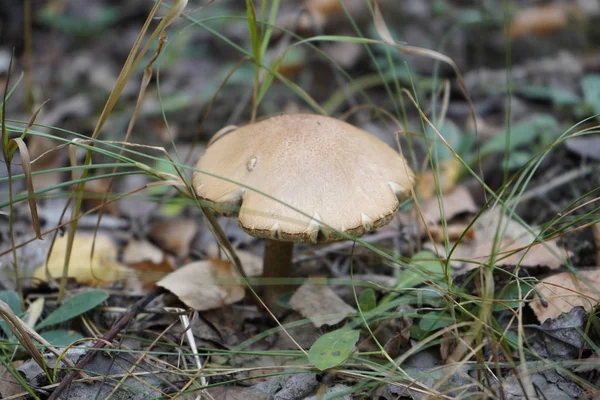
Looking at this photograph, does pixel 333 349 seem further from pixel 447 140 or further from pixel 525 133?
pixel 525 133

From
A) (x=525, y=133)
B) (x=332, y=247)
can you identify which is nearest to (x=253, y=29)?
(x=332, y=247)

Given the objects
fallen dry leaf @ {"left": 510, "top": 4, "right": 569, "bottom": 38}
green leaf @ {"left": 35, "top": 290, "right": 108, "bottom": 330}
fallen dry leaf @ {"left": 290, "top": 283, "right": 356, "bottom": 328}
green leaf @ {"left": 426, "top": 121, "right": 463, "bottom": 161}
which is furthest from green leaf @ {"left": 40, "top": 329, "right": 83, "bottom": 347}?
fallen dry leaf @ {"left": 510, "top": 4, "right": 569, "bottom": 38}

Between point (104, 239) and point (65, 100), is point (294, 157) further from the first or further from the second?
point (65, 100)

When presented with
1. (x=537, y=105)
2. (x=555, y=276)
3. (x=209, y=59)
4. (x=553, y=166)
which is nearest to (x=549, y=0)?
(x=537, y=105)

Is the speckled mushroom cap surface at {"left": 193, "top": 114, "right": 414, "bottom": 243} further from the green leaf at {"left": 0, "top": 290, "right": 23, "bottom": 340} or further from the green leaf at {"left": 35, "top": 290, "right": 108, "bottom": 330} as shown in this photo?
the green leaf at {"left": 0, "top": 290, "right": 23, "bottom": 340}

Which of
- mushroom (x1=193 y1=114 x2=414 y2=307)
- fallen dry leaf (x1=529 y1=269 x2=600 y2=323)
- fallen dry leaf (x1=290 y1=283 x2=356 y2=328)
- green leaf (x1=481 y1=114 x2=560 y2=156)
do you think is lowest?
fallen dry leaf (x1=290 y1=283 x2=356 y2=328)

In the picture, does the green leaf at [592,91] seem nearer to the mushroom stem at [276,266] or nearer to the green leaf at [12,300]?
the mushroom stem at [276,266]
